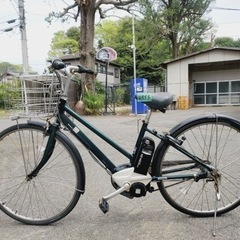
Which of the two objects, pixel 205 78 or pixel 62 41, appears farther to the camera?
pixel 62 41

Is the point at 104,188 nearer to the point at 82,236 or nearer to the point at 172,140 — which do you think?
the point at 82,236

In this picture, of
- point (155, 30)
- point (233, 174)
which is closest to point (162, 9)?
point (155, 30)

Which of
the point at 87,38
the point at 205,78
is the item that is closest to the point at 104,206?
the point at 87,38

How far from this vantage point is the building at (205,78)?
17.0 m

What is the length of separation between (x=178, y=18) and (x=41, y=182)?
78.4 ft

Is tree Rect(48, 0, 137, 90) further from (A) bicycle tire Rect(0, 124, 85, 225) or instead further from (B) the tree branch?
(A) bicycle tire Rect(0, 124, 85, 225)

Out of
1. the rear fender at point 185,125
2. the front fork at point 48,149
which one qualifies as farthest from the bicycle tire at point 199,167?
the front fork at point 48,149

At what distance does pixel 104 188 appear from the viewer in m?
2.99

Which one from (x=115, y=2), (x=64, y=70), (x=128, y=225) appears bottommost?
(x=128, y=225)

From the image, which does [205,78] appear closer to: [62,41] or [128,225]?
[128,225]

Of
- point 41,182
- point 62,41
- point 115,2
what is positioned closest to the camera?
point 41,182

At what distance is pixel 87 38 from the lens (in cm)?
1211

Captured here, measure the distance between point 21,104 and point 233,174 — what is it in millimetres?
2557

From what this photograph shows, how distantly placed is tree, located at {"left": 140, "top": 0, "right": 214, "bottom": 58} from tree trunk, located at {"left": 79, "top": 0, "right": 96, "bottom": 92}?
1177 centimetres
